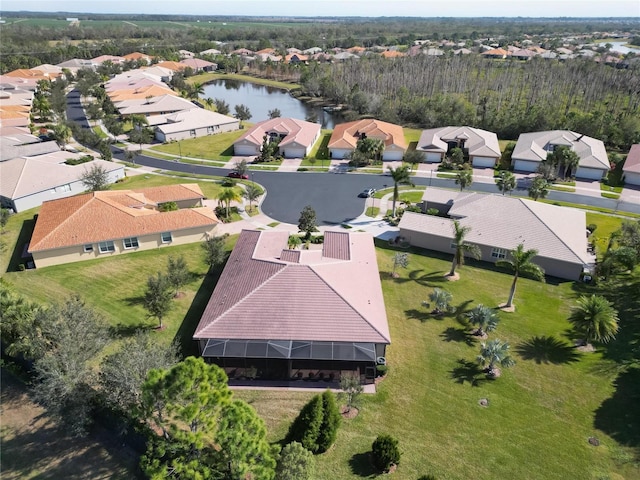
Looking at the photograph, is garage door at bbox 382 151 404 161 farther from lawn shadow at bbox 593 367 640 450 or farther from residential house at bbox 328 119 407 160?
lawn shadow at bbox 593 367 640 450

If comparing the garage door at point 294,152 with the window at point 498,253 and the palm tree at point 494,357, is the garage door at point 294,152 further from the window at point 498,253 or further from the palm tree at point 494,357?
the palm tree at point 494,357

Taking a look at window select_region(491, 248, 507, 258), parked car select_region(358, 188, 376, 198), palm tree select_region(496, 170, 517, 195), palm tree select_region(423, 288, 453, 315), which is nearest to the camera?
palm tree select_region(423, 288, 453, 315)

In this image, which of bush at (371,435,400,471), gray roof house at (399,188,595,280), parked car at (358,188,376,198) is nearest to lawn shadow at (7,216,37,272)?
bush at (371,435,400,471)

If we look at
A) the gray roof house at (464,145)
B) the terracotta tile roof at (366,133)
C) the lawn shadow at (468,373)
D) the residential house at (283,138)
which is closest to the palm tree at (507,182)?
the gray roof house at (464,145)

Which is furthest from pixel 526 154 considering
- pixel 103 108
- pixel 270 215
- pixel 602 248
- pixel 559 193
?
pixel 103 108

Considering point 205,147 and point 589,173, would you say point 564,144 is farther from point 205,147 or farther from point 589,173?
point 205,147
